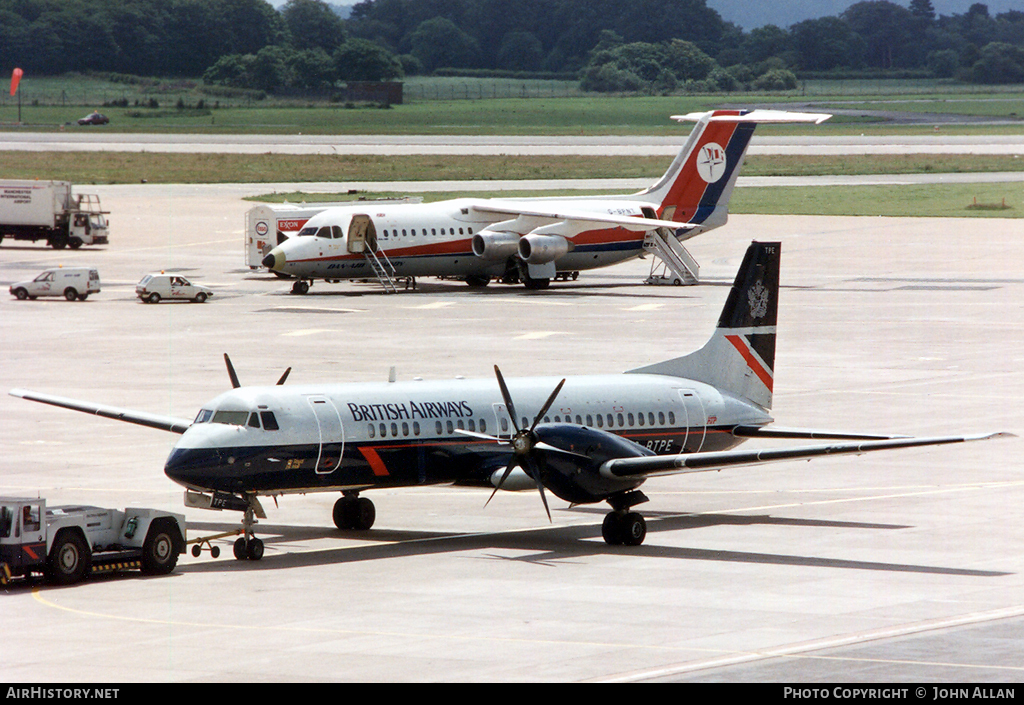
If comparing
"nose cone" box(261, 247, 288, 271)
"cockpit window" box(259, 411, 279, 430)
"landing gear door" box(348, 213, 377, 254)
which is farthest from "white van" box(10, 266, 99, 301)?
"cockpit window" box(259, 411, 279, 430)

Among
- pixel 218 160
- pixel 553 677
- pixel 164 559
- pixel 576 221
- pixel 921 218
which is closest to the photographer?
pixel 553 677

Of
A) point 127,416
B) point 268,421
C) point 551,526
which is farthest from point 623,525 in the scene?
point 127,416

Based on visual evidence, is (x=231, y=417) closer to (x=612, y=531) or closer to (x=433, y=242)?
(x=612, y=531)

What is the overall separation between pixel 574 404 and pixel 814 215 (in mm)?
82128

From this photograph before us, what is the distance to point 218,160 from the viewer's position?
148500mm

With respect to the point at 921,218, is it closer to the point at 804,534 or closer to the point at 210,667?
the point at 804,534

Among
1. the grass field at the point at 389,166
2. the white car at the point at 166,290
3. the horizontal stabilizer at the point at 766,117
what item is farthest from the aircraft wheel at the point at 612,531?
the grass field at the point at 389,166

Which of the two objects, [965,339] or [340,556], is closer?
[340,556]

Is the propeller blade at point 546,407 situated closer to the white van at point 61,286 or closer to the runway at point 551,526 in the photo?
the runway at point 551,526

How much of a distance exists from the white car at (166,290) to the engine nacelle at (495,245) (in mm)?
12965

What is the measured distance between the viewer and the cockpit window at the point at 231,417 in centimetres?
2809

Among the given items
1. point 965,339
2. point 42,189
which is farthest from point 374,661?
point 42,189

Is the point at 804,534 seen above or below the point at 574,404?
below

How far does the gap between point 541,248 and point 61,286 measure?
72.4ft
